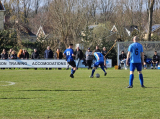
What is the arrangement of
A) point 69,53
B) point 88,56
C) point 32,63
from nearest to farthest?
point 69,53
point 88,56
point 32,63

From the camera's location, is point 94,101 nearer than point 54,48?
Yes

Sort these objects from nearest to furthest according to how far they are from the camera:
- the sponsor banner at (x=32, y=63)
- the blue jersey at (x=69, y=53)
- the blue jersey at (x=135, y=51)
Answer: the blue jersey at (x=135, y=51) → the blue jersey at (x=69, y=53) → the sponsor banner at (x=32, y=63)

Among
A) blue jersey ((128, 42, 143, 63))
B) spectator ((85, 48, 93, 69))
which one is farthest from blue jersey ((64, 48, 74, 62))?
spectator ((85, 48, 93, 69))

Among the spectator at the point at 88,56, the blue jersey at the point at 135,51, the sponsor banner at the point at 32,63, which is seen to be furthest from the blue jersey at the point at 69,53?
the sponsor banner at the point at 32,63

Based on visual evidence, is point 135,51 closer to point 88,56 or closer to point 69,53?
point 69,53

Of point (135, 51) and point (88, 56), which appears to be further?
point (88, 56)

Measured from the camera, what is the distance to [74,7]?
39812 mm

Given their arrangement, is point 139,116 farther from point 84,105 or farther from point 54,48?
point 54,48

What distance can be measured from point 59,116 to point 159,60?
78.1 ft

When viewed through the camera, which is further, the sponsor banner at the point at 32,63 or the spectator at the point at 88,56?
the sponsor banner at the point at 32,63

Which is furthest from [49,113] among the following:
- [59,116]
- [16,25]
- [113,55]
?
[16,25]

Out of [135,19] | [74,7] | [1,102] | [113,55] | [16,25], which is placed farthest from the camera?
[135,19]

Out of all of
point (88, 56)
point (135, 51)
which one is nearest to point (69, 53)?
point (135, 51)

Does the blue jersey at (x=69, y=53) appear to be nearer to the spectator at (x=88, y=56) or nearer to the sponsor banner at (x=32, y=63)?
the spectator at (x=88, y=56)
